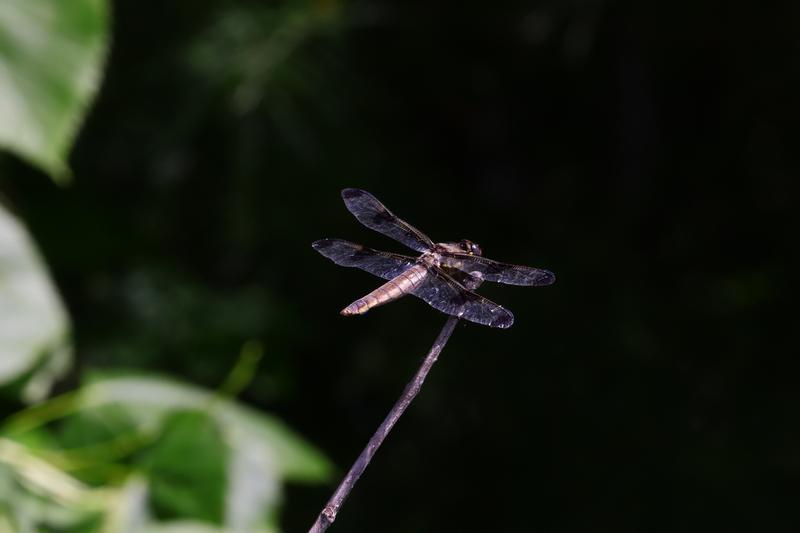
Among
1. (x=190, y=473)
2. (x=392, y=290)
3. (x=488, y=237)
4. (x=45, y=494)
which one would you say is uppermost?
(x=488, y=237)

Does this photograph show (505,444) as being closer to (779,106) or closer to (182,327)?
(182,327)

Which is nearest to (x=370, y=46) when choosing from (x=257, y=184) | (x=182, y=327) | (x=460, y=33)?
(x=460, y=33)

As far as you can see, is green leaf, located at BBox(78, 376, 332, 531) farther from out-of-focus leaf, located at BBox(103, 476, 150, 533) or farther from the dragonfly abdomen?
the dragonfly abdomen

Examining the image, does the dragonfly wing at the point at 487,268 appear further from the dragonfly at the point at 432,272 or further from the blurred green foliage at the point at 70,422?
the blurred green foliage at the point at 70,422

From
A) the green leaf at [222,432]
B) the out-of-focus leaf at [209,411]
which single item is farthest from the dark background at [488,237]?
the green leaf at [222,432]

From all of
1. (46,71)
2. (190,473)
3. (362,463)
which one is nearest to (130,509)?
(190,473)

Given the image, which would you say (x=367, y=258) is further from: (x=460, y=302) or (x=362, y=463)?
(x=362, y=463)
